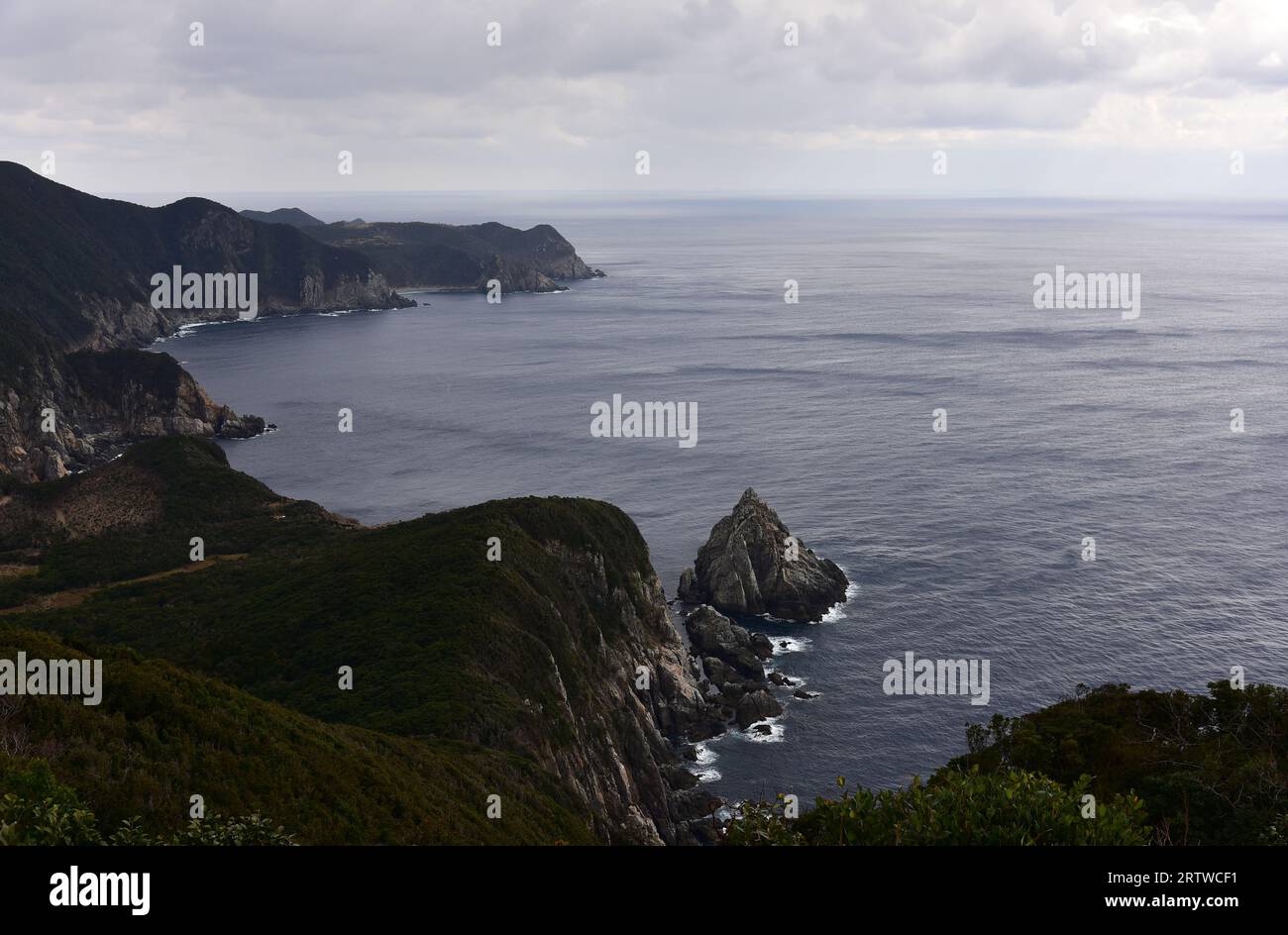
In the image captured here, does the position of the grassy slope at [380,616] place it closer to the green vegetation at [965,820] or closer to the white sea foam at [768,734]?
the white sea foam at [768,734]

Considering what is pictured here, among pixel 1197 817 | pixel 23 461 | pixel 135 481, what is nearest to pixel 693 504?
pixel 135 481

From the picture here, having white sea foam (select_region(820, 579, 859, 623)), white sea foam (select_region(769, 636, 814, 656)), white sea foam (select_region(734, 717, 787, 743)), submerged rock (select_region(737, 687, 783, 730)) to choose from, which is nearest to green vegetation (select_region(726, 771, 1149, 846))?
white sea foam (select_region(734, 717, 787, 743))

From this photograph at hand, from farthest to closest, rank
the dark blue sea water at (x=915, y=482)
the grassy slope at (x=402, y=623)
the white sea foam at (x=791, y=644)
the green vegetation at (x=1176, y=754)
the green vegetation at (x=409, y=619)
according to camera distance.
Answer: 1. the white sea foam at (x=791, y=644)
2. the dark blue sea water at (x=915, y=482)
3. the green vegetation at (x=409, y=619)
4. the grassy slope at (x=402, y=623)
5. the green vegetation at (x=1176, y=754)

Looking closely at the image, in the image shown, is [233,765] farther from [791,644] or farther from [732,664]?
[791,644]

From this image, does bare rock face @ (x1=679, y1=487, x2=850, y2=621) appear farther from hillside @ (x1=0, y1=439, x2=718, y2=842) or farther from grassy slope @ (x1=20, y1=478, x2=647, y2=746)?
grassy slope @ (x1=20, y1=478, x2=647, y2=746)

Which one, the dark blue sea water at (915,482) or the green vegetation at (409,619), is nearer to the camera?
the green vegetation at (409,619)

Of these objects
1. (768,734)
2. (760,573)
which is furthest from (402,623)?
(760,573)

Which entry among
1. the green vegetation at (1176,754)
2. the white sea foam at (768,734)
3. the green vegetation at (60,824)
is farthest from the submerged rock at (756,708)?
the green vegetation at (60,824)
